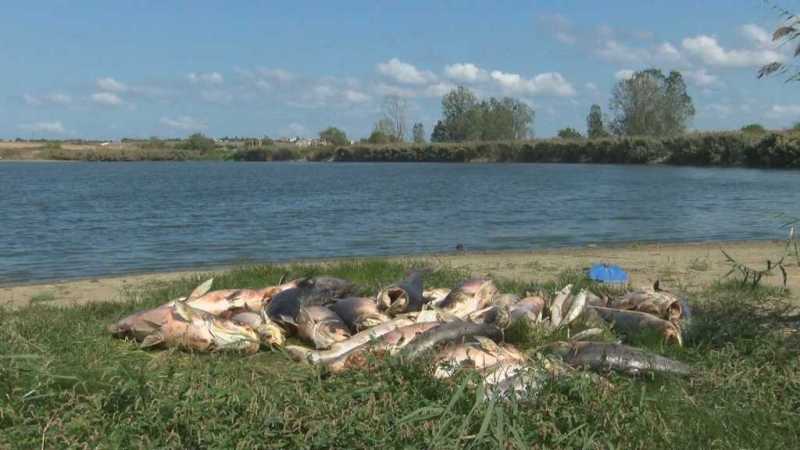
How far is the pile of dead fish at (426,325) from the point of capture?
6.27 m

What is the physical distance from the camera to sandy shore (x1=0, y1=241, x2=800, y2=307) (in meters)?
12.6

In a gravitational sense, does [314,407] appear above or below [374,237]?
above

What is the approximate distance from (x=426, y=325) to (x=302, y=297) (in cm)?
190

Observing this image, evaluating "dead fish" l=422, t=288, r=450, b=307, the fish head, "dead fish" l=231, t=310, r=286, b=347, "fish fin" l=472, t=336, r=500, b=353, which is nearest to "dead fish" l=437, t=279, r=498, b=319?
"dead fish" l=422, t=288, r=450, b=307

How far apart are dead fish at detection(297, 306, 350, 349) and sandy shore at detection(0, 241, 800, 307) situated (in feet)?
14.9

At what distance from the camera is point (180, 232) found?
26109 mm

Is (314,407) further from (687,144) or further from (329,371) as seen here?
(687,144)

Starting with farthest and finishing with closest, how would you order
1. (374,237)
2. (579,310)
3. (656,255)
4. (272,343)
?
(374,237) < (656,255) < (579,310) < (272,343)

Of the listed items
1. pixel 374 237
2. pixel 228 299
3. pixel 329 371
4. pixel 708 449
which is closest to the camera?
pixel 708 449

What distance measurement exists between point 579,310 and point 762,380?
2283mm

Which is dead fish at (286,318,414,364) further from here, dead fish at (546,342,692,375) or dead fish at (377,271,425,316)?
dead fish at (546,342,692,375)

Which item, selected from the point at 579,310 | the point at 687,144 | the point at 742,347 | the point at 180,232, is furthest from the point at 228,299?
the point at 687,144

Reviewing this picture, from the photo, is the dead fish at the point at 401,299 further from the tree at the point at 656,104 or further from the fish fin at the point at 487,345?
the tree at the point at 656,104

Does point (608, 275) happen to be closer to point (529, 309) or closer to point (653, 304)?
point (653, 304)
